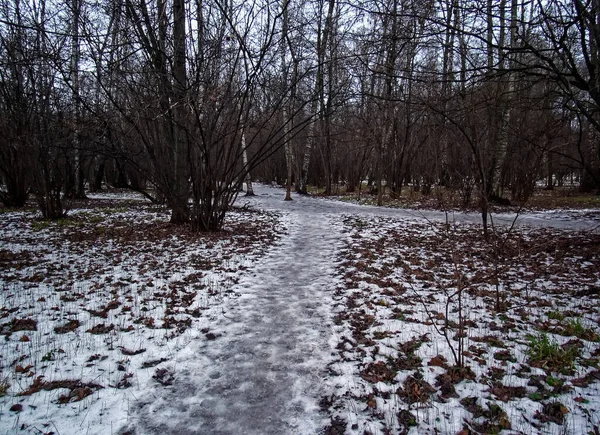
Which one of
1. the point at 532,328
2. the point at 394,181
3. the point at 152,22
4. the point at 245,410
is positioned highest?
the point at 152,22

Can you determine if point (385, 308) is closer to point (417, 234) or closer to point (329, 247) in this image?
point (329, 247)

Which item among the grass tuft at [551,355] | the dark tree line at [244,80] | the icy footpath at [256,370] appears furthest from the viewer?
the dark tree line at [244,80]

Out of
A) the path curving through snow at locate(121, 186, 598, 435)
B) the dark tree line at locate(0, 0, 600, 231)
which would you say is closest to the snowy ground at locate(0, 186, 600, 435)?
the path curving through snow at locate(121, 186, 598, 435)

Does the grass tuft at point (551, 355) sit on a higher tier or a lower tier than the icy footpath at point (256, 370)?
higher

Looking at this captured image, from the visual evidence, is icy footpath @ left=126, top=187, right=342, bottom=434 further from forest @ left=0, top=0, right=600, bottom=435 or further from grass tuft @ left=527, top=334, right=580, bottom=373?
grass tuft @ left=527, top=334, right=580, bottom=373

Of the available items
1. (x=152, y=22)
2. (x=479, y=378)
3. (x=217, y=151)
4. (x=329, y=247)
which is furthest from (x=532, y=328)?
(x=152, y=22)

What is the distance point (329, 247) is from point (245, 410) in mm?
6160

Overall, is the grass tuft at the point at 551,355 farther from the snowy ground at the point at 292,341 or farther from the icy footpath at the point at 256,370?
the icy footpath at the point at 256,370

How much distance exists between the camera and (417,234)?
10477mm

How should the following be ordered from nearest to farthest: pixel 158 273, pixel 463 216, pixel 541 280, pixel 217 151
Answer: pixel 541 280, pixel 158 273, pixel 217 151, pixel 463 216

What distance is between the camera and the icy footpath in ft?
9.81

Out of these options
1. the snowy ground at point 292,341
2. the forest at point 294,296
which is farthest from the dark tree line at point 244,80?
the snowy ground at point 292,341

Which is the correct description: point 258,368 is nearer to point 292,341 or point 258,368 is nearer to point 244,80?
point 292,341

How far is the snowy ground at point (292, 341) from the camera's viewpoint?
303 cm
